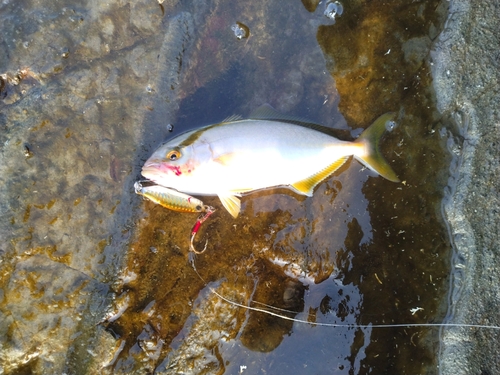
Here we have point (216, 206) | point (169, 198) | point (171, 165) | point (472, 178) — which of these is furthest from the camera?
point (216, 206)

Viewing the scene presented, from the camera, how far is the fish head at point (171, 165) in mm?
2750

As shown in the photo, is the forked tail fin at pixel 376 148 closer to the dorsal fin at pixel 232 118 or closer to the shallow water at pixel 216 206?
the shallow water at pixel 216 206

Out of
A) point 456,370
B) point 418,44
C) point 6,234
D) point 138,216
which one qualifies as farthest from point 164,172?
point 456,370

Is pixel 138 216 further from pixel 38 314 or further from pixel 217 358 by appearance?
pixel 217 358

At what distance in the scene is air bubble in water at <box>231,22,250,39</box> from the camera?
314 cm

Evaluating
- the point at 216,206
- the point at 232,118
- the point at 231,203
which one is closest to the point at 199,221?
the point at 216,206

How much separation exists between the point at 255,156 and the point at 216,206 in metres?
0.58

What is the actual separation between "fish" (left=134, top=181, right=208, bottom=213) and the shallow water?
0.63 ft

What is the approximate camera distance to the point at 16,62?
2824 millimetres

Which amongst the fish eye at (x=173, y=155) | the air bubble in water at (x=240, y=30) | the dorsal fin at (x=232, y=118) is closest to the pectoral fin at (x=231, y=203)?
the fish eye at (x=173, y=155)

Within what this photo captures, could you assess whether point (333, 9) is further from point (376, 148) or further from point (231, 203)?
point (231, 203)

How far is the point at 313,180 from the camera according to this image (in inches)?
121

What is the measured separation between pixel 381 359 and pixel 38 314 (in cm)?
293

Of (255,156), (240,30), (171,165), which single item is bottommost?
(255,156)
